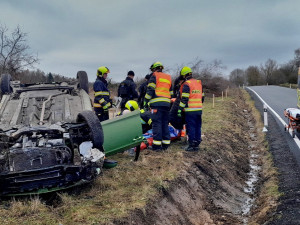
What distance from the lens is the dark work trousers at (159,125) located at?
322 inches

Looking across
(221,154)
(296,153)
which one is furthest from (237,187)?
(296,153)

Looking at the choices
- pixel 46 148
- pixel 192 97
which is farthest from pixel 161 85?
pixel 46 148

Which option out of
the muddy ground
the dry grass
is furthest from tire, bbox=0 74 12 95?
the muddy ground

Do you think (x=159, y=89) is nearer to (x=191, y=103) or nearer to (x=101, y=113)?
(x=191, y=103)

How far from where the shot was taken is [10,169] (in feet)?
16.3

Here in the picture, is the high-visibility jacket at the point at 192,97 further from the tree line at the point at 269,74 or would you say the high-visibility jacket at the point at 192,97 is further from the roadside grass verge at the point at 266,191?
the tree line at the point at 269,74

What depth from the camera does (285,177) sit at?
23.5 feet

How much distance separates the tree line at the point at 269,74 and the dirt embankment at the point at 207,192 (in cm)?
5896

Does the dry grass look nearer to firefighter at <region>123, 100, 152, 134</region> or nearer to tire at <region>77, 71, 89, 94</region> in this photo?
firefighter at <region>123, 100, 152, 134</region>

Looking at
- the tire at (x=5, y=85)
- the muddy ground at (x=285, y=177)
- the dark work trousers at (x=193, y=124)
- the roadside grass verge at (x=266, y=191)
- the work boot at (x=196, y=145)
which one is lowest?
the roadside grass verge at (x=266, y=191)

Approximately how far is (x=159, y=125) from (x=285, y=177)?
2847 millimetres

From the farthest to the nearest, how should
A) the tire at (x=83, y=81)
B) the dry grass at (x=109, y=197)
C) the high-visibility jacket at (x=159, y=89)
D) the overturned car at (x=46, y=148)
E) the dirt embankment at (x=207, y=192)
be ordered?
the tire at (x=83, y=81) → the high-visibility jacket at (x=159, y=89) → the dirt embankment at (x=207, y=192) → the overturned car at (x=46, y=148) → the dry grass at (x=109, y=197)


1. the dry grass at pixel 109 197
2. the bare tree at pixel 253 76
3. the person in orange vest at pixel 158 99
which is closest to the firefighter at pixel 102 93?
the person in orange vest at pixel 158 99

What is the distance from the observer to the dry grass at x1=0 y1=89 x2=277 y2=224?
4484mm
